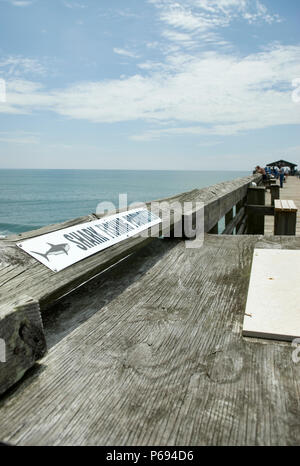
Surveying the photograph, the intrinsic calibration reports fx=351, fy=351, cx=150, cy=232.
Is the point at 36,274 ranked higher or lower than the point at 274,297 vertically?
higher

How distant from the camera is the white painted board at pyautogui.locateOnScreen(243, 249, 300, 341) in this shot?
162 cm

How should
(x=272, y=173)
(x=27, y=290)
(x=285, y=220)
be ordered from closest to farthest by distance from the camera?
(x=27, y=290) → (x=285, y=220) → (x=272, y=173)

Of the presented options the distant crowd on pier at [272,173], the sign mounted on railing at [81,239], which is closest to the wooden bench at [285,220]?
the sign mounted on railing at [81,239]

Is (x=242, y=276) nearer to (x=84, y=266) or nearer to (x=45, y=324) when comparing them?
(x=84, y=266)

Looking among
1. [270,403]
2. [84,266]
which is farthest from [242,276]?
[270,403]

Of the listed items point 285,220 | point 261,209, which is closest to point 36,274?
point 285,220

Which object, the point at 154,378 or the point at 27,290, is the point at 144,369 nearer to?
the point at 154,378

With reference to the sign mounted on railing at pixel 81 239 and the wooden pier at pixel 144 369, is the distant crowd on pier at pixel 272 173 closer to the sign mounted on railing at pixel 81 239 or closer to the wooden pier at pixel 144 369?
the sign mounted on railing at pixel 81 239

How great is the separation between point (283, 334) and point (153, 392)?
2.20 ft

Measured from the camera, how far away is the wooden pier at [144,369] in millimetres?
1098

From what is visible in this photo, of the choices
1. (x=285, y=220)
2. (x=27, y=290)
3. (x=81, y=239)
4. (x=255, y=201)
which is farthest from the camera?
(x=255, y=201)

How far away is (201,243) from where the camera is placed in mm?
3279

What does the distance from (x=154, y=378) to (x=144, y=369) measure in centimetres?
7

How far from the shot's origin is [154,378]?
4.41ft
